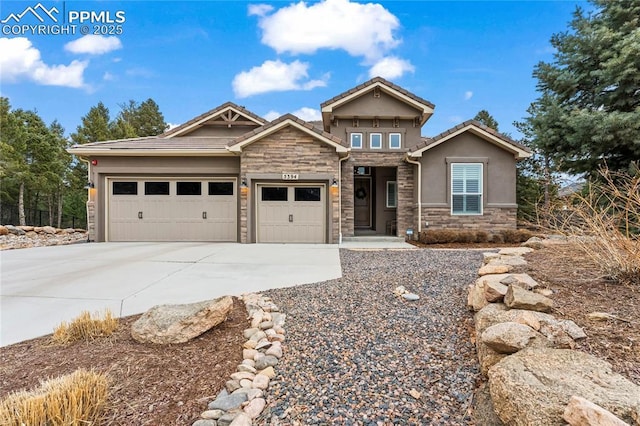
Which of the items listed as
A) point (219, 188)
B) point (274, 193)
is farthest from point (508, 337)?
point (219, 188)

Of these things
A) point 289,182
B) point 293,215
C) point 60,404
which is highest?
point 289,182

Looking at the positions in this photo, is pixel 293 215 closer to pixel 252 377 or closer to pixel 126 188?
pixel 126 188

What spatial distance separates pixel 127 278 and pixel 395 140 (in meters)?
10.6

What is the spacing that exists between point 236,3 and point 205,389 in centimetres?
1104

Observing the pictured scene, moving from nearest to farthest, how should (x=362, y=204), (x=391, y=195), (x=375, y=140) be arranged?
(x=375, y=140), (x=391, y=195), (x=362, y=204)

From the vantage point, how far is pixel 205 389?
235 centimetres

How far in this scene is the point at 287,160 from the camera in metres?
10.7

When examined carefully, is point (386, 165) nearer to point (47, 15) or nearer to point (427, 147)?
point (427, 147)

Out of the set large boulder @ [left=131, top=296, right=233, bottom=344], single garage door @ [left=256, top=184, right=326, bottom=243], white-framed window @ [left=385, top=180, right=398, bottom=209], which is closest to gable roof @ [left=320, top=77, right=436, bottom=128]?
white-framed window @ [left=385, top=180, right=398, bottom=209]

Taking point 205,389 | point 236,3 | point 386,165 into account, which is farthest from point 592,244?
point 236,3

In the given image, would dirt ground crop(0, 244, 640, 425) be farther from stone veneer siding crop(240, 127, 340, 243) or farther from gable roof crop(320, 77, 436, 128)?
gable roof crop(320, 77, 436, 128)

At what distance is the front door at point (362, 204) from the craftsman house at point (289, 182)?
1.81m

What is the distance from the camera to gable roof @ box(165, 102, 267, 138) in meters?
14.4
